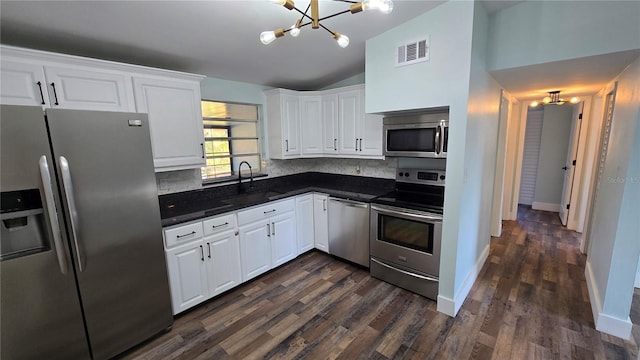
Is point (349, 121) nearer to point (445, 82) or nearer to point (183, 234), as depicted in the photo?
point (445, 82)

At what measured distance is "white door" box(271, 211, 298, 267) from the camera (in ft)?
10.1

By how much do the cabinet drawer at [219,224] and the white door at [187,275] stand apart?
14 cm

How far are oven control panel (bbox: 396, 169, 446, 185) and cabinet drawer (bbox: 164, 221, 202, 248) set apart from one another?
2.31 meters

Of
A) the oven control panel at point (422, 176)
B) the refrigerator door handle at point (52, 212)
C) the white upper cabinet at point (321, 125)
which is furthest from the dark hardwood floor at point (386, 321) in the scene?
the white upper cabinet at point (321, 125)

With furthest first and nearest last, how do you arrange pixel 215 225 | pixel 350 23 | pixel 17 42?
pixel 215 225
pixel 350 23
pixel 17 42

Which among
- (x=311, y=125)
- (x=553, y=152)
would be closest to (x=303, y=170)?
(x=311, y=125)

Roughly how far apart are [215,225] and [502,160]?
4.11 meters

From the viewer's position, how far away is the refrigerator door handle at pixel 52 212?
1502mm

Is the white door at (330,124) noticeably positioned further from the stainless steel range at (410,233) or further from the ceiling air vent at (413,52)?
the ceiling air vent at (413,52)

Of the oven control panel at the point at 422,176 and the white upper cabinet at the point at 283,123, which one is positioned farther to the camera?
the white upper cabinet at the point at 283,123

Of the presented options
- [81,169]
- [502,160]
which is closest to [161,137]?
[81,169]

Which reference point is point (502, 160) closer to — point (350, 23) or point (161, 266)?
point (350, 23)

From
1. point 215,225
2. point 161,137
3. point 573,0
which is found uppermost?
point 573,0

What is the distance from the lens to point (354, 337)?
2102 millimetres
